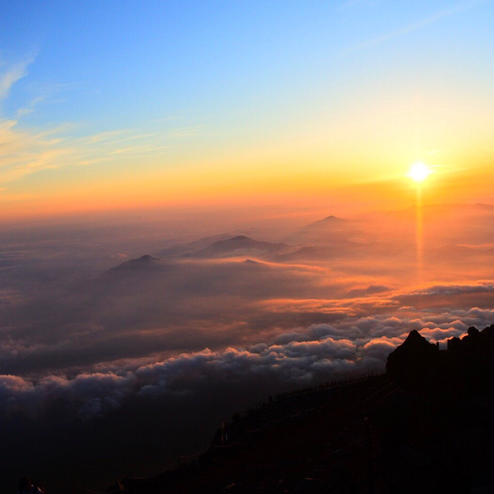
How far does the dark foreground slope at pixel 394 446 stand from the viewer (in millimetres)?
16016

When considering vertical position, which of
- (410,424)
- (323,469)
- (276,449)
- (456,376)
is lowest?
(276,449)

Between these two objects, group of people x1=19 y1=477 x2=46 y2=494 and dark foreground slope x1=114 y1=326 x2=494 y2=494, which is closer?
dark foreground slope x1=114 y1=326 x2=494 y2=494

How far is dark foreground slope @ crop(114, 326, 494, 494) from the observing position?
52.5 ft

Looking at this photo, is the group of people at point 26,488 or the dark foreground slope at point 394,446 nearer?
the dark foreground slope at point 394,446

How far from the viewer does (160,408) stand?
5221 inches

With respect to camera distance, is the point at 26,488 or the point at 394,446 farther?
A: the point at 26,488

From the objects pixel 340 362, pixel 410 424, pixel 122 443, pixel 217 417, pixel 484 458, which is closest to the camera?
pixel 484 458

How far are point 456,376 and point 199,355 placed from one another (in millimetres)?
163987

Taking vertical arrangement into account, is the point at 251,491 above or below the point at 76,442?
above

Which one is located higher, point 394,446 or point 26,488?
point 394,446

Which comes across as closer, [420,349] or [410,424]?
[410,424]

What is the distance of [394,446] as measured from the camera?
17.7 metres

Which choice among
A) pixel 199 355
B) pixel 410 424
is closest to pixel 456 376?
pixel 410 424

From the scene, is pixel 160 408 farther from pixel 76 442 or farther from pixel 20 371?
pixel 20 371
